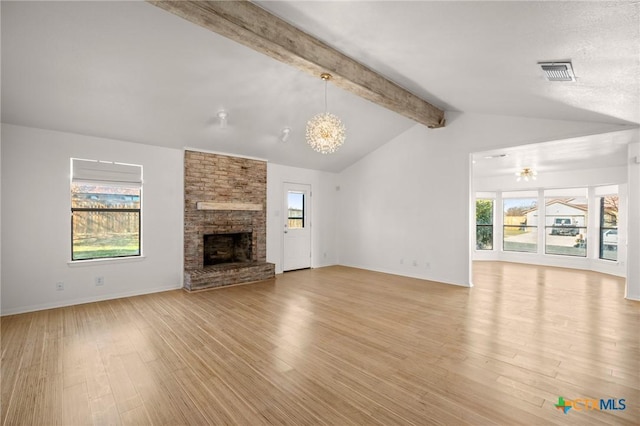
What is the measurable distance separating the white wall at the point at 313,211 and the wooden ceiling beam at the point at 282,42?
3.37 meters

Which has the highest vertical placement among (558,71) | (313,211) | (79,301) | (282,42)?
(282,42)

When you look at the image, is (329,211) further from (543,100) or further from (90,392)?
(90,392)

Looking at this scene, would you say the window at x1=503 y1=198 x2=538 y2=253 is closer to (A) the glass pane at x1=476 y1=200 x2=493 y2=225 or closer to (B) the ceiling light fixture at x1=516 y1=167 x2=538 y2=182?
(A) the glass pane at x1=476 y1=200 x2=493 y2=225

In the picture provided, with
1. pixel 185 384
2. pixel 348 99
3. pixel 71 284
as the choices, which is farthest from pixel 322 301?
pixel 71 284

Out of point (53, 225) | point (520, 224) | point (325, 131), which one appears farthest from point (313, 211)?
point (520, 224)

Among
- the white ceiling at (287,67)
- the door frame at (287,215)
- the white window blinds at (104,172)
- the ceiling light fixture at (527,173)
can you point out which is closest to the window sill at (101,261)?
the white window blinds at (104,172)

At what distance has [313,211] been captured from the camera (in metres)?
7.85

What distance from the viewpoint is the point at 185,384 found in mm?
2383

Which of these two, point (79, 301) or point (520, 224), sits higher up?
point (520, 224)

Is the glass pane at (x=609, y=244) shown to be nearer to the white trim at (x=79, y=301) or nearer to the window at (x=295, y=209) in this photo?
the window at (x=295, y=209)

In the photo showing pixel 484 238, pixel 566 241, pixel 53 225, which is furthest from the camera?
pixel 484 238

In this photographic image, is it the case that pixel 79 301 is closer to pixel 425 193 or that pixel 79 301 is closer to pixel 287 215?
pixel 287 215

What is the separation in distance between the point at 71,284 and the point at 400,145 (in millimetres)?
6763

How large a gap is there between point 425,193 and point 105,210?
6128 mm
